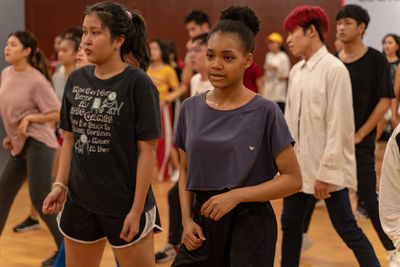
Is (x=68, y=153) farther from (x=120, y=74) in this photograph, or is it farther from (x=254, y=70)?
(x=254, y=70)

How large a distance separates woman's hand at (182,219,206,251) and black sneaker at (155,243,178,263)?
6.84 ft

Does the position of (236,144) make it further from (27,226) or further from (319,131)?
(27,226)

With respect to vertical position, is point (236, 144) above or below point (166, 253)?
above

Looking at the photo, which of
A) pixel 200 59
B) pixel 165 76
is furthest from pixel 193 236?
pixel 165 76

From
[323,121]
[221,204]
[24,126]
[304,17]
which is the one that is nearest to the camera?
[221,204]

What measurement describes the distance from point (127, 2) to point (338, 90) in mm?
1242

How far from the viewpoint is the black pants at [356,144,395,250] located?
369cm

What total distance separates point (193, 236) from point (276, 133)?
454 mm

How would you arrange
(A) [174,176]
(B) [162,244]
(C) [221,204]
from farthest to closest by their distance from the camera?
(A) [174,176]
(B) [162,244]
(C) [221,204]

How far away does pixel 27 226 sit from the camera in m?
5.00

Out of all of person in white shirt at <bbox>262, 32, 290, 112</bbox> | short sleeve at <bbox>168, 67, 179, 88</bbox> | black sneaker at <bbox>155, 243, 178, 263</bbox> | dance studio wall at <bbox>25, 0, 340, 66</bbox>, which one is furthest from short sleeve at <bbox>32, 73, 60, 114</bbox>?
person in white shirt at <bbox>262, 32, 290, 112</bbox>

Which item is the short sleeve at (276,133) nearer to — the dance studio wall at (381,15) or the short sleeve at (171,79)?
the dance studio wall at (381,15)

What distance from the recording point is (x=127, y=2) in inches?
106

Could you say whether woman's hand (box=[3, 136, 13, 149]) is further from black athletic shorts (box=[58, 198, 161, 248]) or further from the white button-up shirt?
the white button-up shirt
